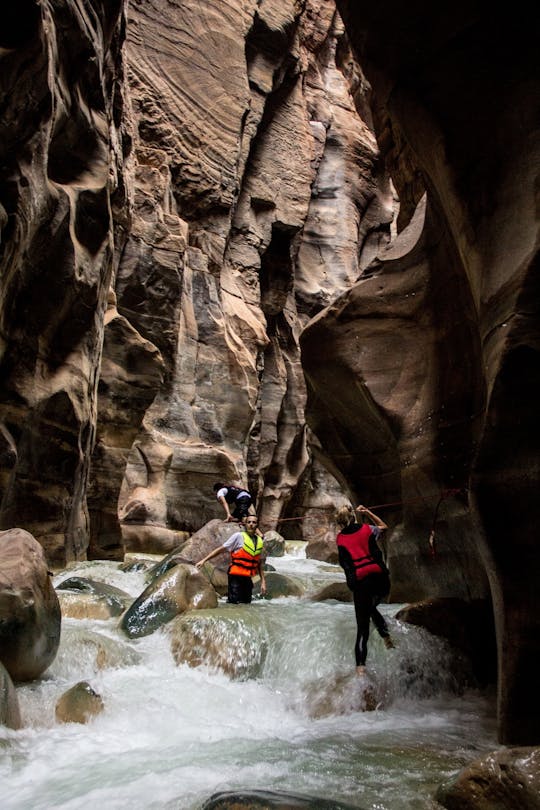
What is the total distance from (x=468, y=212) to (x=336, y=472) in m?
6.14

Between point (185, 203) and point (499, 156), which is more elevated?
point (185, 203)

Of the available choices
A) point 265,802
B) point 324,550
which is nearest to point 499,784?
point 265,802

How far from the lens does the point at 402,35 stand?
19.1ft

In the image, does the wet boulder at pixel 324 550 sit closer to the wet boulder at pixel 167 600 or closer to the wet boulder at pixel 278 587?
the wet boulder at pixel 278 587

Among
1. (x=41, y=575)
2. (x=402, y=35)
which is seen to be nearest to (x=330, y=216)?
(x=402, y=35)

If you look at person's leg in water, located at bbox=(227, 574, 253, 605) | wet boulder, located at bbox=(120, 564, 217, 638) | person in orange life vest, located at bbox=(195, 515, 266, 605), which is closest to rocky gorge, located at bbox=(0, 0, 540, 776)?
person in orange life vest, located at bbox=(195, 515, 266, 605)

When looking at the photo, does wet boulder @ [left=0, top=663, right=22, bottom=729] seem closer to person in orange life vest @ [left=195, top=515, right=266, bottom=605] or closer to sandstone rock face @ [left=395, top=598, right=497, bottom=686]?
sandstone rock face @ [left=395, top=598, right=497, bottom=686]

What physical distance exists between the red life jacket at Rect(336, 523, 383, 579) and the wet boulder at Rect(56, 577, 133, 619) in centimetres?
341

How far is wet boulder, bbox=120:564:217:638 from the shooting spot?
7.11m

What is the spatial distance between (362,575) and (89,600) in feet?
12.4

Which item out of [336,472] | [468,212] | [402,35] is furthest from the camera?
[336,472]

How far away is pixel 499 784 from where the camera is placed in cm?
298

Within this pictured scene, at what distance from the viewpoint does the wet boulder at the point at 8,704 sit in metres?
4.12

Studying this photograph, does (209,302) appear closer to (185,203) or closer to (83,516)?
(185,203)
